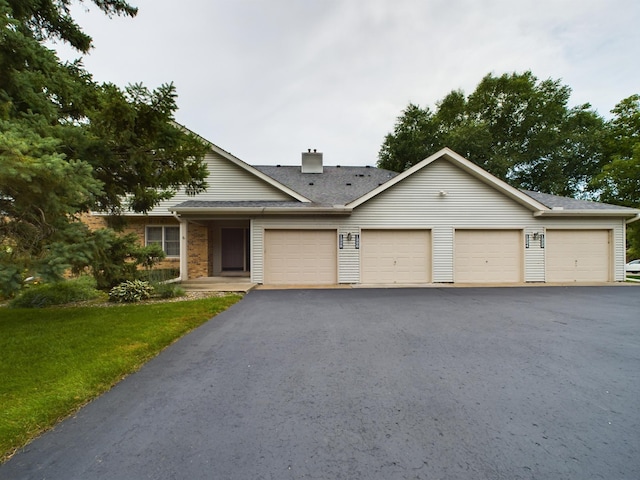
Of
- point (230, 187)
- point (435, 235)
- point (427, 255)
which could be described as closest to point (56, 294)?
point (230, 187)

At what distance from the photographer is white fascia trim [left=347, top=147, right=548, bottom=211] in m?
11.2

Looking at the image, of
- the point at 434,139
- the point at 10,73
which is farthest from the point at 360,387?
the point at 434,139

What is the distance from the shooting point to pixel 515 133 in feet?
78.6

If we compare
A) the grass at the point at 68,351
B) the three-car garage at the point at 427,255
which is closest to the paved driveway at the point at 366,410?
the grass at the point at 68,351

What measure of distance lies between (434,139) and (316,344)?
25.1m

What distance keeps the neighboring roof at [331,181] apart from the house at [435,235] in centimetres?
167

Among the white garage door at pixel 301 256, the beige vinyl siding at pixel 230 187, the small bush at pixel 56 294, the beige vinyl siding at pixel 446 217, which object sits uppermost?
the beige vinyl siding at pixel 230 187

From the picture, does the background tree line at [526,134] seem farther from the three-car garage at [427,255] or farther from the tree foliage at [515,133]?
the three-car garage at [427,255]

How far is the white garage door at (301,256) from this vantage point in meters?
11.2

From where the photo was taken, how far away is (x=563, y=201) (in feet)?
41.0

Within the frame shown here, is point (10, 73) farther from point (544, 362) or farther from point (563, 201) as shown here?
point (563, 201)

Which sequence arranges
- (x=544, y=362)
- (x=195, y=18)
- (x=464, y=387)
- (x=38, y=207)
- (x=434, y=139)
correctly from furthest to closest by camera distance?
(x=434, y=139) < (x=195, y=18) < (x=544, y=362) < (x=38, y=207) < (x=464, y=387)

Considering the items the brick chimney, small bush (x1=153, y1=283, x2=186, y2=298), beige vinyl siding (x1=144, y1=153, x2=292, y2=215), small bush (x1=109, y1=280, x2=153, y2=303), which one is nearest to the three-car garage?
beige vinyl siding (x1=144, y1=153, x2=292, y2=215)

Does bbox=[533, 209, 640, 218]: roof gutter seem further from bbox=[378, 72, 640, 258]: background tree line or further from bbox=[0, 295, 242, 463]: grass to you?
bbox=[0, 295, 242, 463]: grass
